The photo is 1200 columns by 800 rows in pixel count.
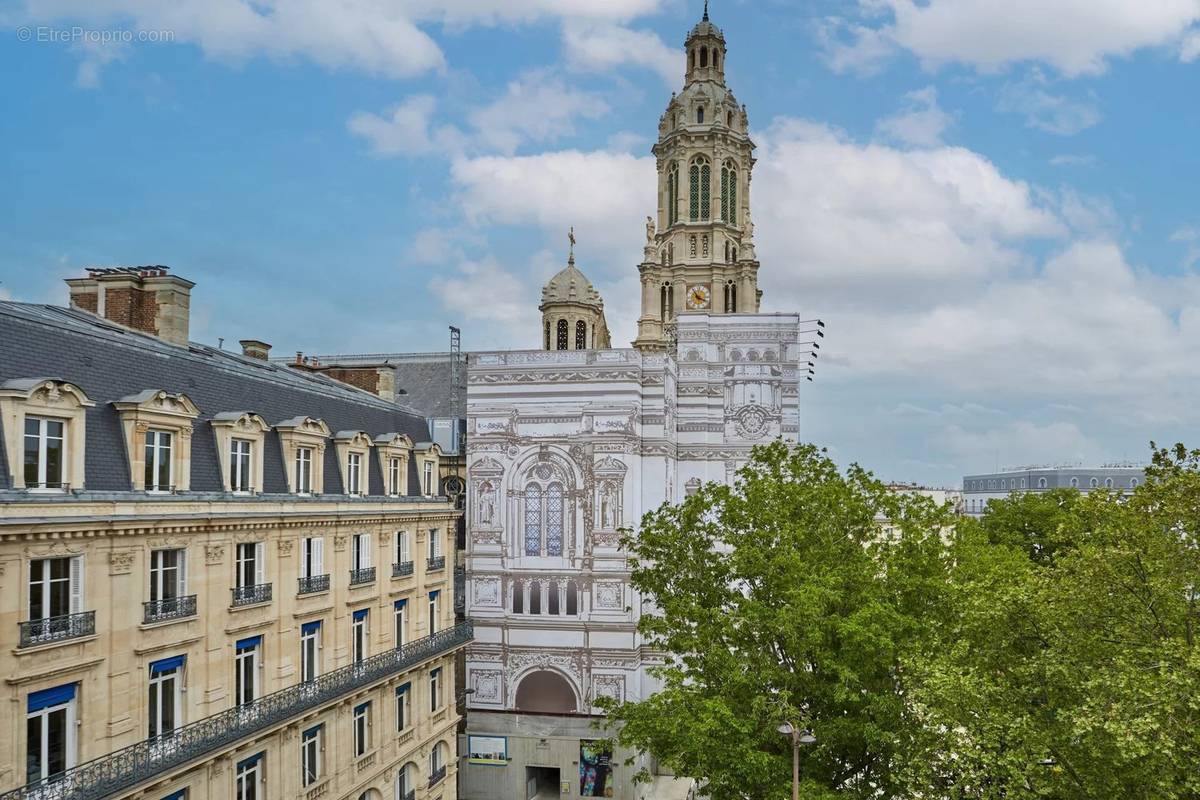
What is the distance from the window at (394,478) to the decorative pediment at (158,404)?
10.9m

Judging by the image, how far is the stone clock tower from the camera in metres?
74.9

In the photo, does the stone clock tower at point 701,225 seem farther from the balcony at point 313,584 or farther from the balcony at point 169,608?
the balcony at point 169,608

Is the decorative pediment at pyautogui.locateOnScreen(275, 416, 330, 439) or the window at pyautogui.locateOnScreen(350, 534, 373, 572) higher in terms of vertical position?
the decorative pediment at pyautogui.locateOnScreen(275, 416, 330, 439)

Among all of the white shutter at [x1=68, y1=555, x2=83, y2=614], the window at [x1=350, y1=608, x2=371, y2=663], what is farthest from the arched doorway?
the white shutter at [x1=68, y1=555, x2=83, y2=614]

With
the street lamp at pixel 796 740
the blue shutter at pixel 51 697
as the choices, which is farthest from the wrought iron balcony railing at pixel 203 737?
the street lamp at pixel 796 740

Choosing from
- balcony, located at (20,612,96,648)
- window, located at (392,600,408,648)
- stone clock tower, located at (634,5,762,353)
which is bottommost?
window, located at (392,600,408,648)

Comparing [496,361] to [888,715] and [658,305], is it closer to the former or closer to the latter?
[888,715]

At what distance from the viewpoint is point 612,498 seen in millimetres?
42656

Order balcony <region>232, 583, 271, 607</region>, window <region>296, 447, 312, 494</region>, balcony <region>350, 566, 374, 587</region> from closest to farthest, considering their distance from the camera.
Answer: balcony <region>232, 583, 271, 607</region>
window <region>296, 447, 312, 494</region>
balcony <region>350, 566, 374, 587</region>

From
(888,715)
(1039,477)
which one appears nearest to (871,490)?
(888,715)

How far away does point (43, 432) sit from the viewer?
1770cm

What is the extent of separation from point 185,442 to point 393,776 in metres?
15.7

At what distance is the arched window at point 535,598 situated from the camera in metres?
42.9

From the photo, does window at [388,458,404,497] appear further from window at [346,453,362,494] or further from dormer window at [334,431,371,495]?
window at [346,453,362,494]
